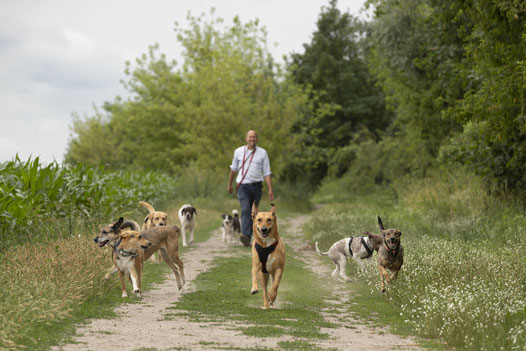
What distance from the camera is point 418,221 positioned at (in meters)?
19.1

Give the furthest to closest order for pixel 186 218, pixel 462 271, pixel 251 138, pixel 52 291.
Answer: pixel 186 218, pixel 251 138, pixel 462 271, pixel 52 291

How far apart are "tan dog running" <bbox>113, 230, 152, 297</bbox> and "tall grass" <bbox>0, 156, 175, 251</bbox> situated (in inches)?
125

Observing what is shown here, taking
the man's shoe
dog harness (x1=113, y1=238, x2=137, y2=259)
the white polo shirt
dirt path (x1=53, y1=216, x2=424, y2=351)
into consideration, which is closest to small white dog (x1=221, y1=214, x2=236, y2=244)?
the man's shoe

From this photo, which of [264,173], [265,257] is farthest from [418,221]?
[265,257]

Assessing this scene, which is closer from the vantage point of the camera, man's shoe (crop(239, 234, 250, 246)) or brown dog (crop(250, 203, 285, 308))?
brown dog (crop(250, 203, 285, 308))

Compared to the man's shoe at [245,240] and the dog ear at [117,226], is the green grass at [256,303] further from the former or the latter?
the man's shoe at [245,240]

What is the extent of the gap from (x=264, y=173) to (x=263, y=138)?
25659 millimetres

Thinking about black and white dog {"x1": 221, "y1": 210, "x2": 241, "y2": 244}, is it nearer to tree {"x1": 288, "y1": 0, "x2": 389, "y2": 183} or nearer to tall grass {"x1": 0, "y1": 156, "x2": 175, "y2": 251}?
tall grass {"x1": 0, "y1": 156, "x2": 175, "y2": 251}

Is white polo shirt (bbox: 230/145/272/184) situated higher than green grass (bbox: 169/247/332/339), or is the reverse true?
white polo shirt (bbox: 230/145/272/184)

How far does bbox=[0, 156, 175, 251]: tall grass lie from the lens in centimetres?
1138

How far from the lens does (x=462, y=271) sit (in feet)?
31.2

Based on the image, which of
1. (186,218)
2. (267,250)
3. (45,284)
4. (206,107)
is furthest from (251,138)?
(206,107)

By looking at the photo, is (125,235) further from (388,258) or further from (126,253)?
(388,258)

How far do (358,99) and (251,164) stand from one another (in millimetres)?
50385
